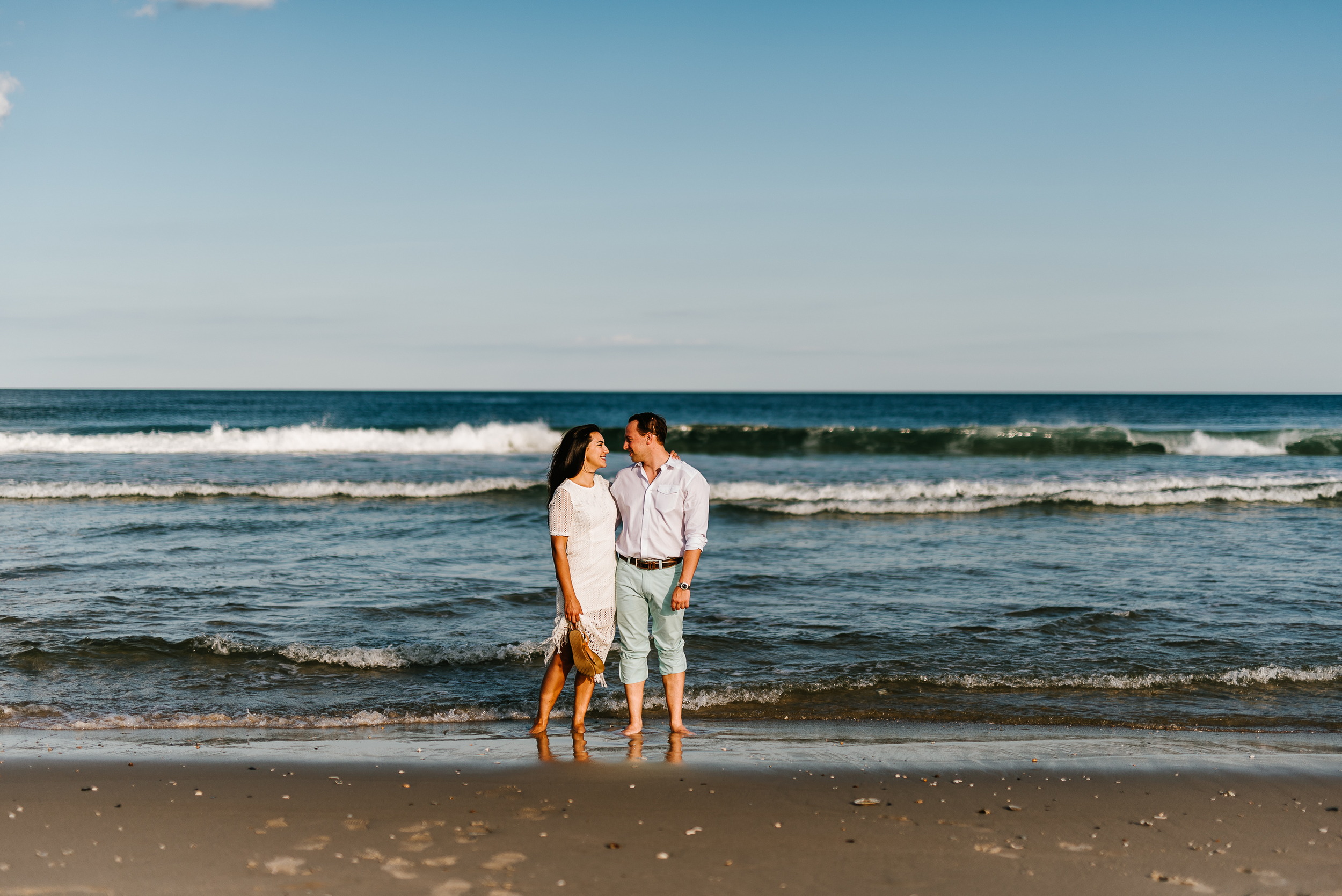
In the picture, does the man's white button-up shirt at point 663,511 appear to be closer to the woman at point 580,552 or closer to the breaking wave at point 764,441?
the woman at point 580,552

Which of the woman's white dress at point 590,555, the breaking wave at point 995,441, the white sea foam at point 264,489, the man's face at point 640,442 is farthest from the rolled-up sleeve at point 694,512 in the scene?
the breaking wave at point 995,441

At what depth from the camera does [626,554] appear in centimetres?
528

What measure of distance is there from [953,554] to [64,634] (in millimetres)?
9515

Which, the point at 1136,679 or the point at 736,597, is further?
the point at 736,597

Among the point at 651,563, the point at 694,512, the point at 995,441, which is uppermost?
the point at 694,512

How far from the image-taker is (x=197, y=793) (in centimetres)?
423

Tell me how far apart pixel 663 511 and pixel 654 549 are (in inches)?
→ 9.1

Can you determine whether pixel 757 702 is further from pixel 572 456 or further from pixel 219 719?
pixel 219 719

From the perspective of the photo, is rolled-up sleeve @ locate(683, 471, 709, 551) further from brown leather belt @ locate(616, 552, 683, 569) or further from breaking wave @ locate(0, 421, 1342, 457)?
breaking wave @ locate(0, 421, 1342, 457)

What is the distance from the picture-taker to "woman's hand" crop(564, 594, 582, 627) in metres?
5.12

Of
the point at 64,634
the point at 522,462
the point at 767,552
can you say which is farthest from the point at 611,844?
the point at 522,462

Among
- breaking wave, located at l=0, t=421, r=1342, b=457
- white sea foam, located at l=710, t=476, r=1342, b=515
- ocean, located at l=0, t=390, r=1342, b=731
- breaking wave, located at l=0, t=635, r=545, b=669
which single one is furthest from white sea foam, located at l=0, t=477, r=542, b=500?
breaking wave, located at l=0, t=635, r=545, b=669

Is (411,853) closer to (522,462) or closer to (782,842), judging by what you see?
(782,842)

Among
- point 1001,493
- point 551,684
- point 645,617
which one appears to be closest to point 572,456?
point 645,617
